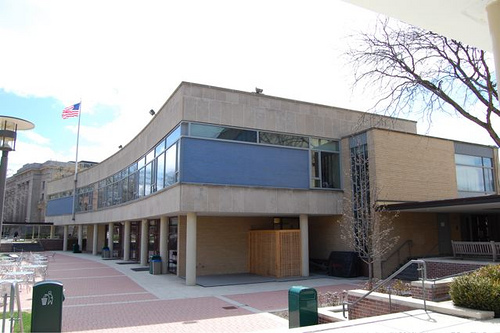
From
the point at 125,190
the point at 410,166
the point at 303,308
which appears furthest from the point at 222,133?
the point at 125,190

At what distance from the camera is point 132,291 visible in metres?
15.9

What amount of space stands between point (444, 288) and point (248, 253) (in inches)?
519

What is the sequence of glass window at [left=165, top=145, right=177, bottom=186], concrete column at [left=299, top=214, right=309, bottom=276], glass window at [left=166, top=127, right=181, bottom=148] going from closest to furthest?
glass window at [left=166, top=127, right=181, bottom=148]
glass window at [left=165, top=145, right=177, bottom=186]
concrete column at [left=299, top=214, right=309, bottom=276]

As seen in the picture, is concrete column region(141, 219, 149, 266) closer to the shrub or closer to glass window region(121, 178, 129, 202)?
glass window region(121, 178, 129, 202)

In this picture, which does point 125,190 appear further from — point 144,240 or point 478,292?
point 478,292

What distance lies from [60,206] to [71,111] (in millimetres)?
14244

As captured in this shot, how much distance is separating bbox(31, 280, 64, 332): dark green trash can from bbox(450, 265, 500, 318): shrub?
25.0 ft

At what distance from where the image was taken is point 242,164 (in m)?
18.4

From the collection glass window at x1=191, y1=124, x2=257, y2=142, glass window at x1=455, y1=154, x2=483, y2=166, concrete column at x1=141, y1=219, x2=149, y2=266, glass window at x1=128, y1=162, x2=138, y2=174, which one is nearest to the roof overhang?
glass window at x1=455, y1=154, x2=483, y2=166

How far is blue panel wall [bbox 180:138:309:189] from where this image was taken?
1719 centimetres

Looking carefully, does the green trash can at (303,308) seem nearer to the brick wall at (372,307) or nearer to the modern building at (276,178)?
the brick wall at (372,307)

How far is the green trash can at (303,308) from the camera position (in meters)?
8.34

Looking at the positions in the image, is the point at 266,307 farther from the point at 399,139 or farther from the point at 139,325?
the point at 399,139

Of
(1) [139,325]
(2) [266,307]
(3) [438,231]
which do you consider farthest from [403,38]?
(3) [438,231]
